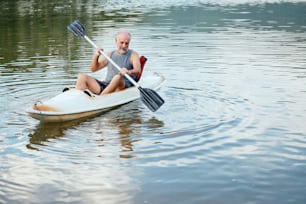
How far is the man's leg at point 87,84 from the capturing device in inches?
375

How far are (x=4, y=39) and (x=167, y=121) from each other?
45.4 ft

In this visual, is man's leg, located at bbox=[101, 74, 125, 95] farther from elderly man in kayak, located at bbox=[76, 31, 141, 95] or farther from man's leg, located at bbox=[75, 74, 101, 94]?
man's leg, located at bbox=[75, 74, 101, 94]

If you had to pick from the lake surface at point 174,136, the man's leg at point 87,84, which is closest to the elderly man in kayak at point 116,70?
the man's leg at point 87,84

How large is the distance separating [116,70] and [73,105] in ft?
4.80

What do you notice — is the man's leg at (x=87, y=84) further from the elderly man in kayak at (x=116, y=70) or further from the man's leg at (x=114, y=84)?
the man's leg at (x=114, y=84)

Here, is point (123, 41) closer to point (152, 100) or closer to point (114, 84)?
point (114, 84)

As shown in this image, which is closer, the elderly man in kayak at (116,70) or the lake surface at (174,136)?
the lake surface at (174,136)

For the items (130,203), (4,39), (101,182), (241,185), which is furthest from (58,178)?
(4,39)

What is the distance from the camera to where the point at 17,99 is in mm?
10422

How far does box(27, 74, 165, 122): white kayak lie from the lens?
8.65 m

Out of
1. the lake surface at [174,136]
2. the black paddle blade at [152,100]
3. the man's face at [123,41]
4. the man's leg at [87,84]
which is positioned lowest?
the lake surface at [174,136]

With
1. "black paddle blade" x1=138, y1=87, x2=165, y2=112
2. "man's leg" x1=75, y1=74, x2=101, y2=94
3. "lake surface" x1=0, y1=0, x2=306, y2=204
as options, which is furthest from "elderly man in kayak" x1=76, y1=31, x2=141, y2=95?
"black paddle blade" x1=138, y1=87, x2=165, y2=112

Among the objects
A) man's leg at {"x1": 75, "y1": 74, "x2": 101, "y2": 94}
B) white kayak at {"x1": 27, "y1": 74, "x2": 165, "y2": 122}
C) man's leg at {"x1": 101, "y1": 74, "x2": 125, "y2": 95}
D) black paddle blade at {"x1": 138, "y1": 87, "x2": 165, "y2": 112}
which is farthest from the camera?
man's leg at {"x1": 101, "y1": 74, "x2": 125, "y2": 95}

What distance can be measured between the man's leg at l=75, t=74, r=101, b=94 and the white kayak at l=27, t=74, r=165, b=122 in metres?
0.23
